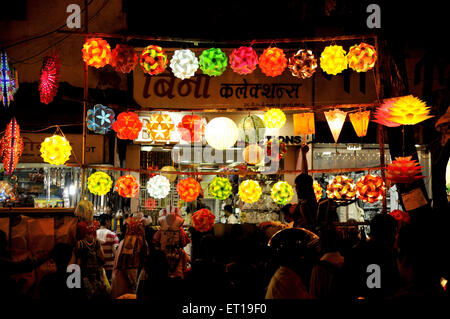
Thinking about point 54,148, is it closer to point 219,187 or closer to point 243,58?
point 219,187

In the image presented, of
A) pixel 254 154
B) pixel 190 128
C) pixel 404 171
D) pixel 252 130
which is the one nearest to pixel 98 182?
pixel 190 128

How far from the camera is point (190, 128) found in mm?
8312

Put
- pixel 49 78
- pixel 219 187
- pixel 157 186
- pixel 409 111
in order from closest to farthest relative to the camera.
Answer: pixel 409 111, pixel 49 78, pixel 219 187, pixel 157 186

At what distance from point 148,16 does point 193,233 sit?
7.80 meters

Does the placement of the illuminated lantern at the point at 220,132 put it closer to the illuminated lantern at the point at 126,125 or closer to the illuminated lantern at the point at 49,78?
the illuminated lantern at the point at 126,125

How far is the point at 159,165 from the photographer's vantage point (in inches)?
499

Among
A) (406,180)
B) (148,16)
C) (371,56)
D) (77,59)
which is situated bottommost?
(406,180)

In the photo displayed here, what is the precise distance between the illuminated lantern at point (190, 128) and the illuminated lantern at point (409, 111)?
3.80 m

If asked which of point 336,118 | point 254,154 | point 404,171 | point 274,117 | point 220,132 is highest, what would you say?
point 274,117

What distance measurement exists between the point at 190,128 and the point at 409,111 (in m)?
4.13

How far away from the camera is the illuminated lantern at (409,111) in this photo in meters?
5.80

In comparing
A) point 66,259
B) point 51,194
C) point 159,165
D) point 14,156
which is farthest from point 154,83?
point 66,259

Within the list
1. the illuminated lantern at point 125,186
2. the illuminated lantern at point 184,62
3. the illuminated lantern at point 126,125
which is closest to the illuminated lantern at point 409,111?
the illuminated lantern at point 184,62
